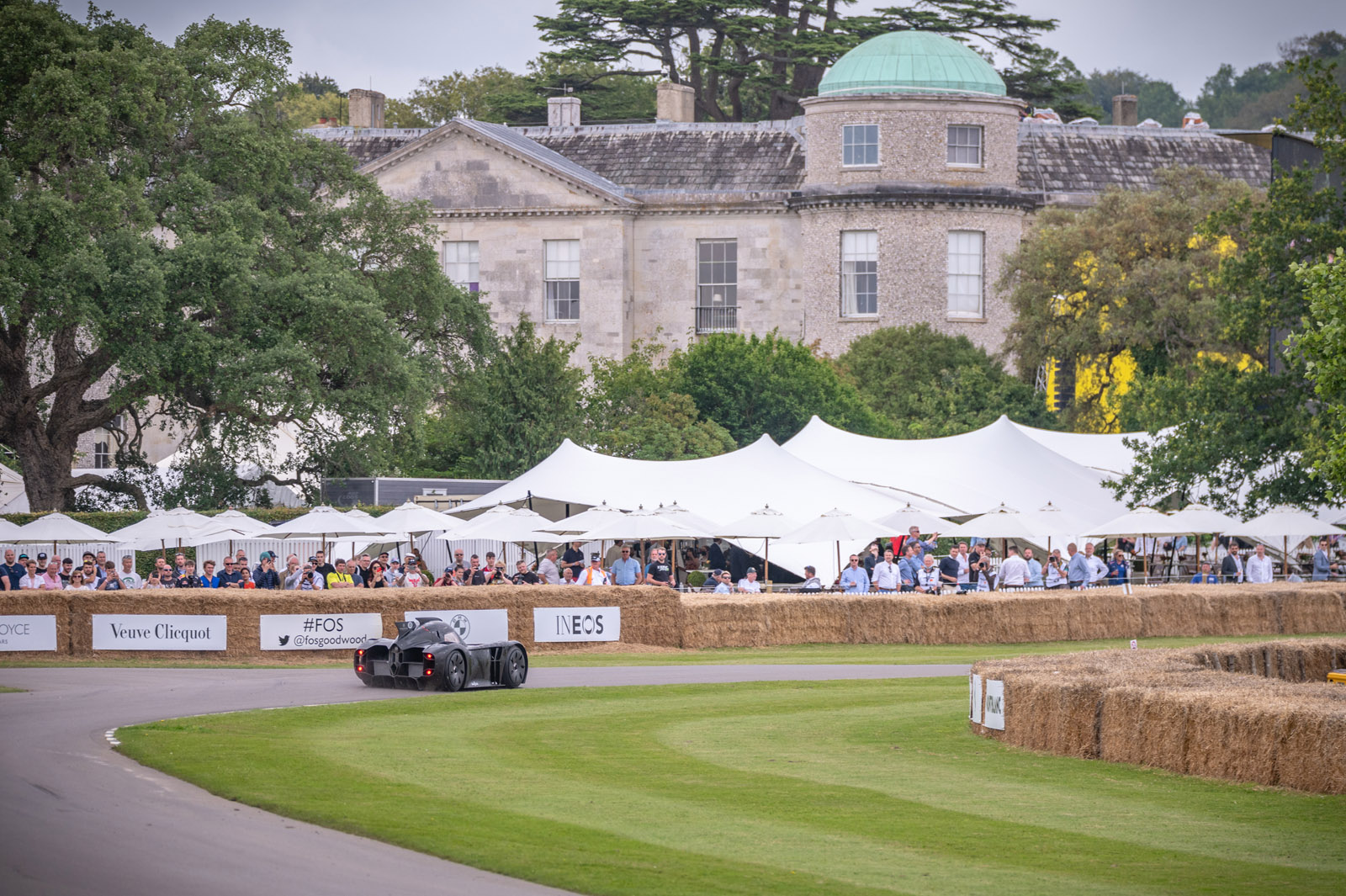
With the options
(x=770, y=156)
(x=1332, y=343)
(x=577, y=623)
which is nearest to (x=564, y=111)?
(x=770, y=156)

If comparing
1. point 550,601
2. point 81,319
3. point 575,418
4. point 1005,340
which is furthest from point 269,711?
point 1005,340

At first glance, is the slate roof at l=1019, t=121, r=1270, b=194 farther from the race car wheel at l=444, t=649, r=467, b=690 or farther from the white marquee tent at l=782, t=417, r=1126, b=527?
the race car wheel at l=444, t=649, r=467, b=690

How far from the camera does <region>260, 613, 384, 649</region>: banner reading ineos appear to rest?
3041 centimetres

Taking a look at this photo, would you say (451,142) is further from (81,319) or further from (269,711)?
(269,711)

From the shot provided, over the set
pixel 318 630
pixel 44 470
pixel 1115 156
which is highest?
pixel 1115 156

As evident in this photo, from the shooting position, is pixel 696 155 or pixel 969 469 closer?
pixel 969 469

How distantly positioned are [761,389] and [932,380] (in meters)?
8.16

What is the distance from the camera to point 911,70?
6266 centimetres

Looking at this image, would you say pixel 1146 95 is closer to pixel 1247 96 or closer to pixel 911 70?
pixel 1247 96

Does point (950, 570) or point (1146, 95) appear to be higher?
point (1146, 95)

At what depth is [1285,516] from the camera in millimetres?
39812

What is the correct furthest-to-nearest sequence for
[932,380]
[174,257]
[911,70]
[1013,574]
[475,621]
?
[911,70]
[932,380]
[174,257]
[1013,574]
[475,621]

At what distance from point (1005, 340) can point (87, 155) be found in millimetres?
32731

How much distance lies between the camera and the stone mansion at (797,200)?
6250cm
